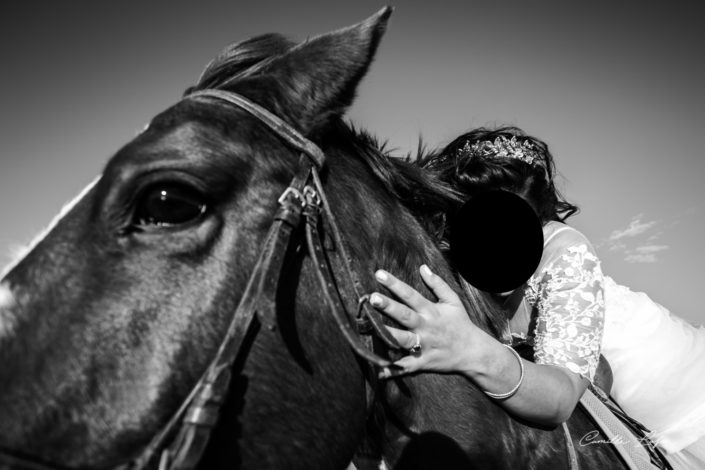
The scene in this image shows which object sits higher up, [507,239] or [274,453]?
[507,239]

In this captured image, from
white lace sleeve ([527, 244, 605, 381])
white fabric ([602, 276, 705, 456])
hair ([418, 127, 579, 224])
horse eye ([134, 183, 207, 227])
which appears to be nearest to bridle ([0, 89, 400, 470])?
horse eye ([134, 183, 207, 227])

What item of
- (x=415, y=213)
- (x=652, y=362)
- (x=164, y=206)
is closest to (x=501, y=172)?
(x=415, y=213)

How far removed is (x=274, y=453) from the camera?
1190mm

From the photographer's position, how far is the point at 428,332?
56.6 inches

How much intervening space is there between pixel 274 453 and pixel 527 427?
1.11 m

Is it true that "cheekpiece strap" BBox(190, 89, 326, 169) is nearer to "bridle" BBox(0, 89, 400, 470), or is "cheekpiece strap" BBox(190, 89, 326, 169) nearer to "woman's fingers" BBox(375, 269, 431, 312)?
"bridle" BBox(0, 89, 400, 470)

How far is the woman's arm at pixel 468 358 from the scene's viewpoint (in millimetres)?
1416

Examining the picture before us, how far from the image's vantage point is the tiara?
2344mm

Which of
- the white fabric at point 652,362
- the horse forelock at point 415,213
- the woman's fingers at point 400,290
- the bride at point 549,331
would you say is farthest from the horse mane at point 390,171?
the white fabric at point 652,362

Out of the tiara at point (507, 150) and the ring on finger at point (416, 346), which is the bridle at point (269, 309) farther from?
the tiara at point (507, 150)

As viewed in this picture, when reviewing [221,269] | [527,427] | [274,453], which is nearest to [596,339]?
[527,427]

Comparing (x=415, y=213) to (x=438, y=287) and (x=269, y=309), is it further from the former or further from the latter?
(x=269, y=309)

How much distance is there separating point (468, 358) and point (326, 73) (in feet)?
3.86

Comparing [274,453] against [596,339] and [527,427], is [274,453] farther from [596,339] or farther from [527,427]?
[596,339]
